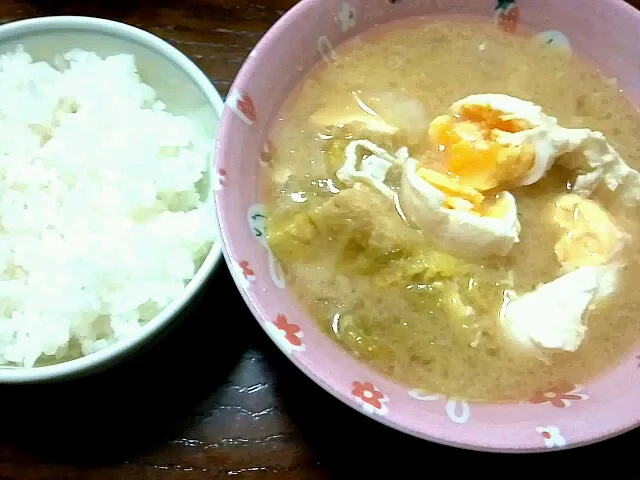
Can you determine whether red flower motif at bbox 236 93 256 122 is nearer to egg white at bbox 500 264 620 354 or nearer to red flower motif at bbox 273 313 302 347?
red flower motif at bbox 273 313 302 347

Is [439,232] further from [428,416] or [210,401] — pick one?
[210,401]

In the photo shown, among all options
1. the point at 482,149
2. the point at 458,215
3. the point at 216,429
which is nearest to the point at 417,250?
the point at 458,215

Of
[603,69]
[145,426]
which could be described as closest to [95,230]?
[145,426]

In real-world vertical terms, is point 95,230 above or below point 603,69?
below

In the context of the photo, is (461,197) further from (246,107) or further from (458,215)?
(246,107)

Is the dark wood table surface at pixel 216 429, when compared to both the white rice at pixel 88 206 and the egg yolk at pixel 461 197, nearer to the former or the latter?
the white rice at pixel 88 206

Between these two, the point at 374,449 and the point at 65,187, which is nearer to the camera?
the point at 374,449

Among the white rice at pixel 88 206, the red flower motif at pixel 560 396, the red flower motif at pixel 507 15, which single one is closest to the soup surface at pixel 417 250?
the red flower motif at pixel 560 396
